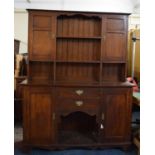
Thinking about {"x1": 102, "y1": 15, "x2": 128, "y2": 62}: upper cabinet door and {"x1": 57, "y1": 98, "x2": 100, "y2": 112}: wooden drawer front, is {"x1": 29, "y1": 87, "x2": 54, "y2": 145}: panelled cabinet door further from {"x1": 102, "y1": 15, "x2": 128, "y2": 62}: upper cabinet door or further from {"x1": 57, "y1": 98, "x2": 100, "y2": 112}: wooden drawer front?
{"x1": 102, "y1": 15, "x2": 128, "y2": 62}: upper cabinet door

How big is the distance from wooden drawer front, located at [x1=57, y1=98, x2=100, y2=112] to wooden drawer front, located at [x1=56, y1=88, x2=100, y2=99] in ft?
0.18

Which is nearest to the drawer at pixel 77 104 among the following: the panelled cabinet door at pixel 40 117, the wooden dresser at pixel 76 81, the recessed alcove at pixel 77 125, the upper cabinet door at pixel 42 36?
the wooden dresser at pixel 76 81

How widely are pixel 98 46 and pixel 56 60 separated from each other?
65 centimetres

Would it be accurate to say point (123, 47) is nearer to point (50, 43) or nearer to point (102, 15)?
point (102, 15)

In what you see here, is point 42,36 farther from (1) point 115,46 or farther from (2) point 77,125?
(2) point 77,125

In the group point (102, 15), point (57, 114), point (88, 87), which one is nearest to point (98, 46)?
point (102, 15)

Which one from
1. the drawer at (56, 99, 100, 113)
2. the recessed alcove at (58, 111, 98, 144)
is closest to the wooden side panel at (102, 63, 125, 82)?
the drawer at (56, 99, 100, 113)

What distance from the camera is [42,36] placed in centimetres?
284

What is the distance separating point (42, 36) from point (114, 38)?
0.97 m

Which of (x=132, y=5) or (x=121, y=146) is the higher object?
(x=132, y=5)

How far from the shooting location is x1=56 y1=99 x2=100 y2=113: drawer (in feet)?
9.20

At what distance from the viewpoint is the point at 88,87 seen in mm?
2801
